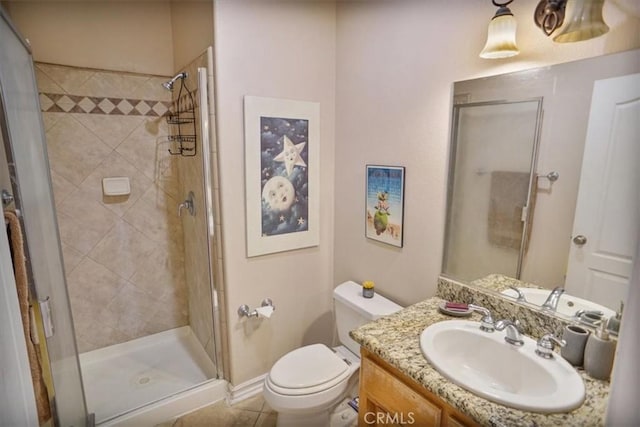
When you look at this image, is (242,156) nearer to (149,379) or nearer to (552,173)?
(552,173)

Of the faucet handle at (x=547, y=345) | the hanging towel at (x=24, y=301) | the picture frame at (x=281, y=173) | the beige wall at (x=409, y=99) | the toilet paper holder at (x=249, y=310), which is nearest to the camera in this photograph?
the hanging towel at (x=24, y=301)

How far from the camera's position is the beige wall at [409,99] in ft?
4.03

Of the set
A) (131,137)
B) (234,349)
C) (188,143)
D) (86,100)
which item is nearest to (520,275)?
(234,349)

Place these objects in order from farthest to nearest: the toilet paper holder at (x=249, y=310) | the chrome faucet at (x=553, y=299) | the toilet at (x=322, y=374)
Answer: the toilet paper holder at (x=249, y=310), the toilet at (x=322, y=374), the chrome faucet at (x=553, y=299)

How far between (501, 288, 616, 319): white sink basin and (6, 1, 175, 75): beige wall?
236 centimetres

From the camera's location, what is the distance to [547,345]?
101cm

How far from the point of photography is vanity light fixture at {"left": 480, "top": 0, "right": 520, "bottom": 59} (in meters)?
1.09

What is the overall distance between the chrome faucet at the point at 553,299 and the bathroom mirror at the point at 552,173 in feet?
0.09

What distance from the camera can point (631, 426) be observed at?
1.60ft

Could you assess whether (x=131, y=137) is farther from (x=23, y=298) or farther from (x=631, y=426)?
(x=631, y=426)

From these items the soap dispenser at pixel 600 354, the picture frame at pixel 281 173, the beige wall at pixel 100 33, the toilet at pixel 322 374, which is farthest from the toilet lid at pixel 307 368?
the beige wall at pixel 100 33

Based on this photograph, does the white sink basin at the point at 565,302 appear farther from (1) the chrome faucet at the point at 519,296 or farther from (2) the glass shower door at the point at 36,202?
(2) the glass shower door at the point at 36,202

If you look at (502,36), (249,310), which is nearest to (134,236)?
(249,310)

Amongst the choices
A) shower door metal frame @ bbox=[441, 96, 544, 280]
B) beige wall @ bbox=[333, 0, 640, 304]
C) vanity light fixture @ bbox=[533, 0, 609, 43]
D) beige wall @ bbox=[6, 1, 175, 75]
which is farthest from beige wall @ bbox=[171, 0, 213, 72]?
vanity light fixture @ bbox=[533, 0, 609, 43]
